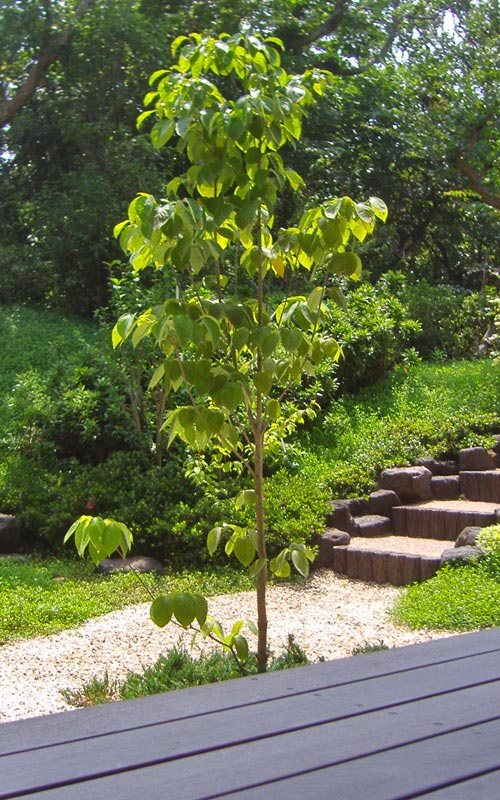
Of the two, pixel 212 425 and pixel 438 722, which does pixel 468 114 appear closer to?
pixel 212 425

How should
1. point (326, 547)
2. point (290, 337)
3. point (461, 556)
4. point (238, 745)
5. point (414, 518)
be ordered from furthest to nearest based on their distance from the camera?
1. point (414, 518)
2. point (326, 547)
3. point (461, 556)
4. point (290, 337)
5. point (238, 745)

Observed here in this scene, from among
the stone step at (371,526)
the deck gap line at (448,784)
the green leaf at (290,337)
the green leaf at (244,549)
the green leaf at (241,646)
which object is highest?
the green leaf at (290,337)

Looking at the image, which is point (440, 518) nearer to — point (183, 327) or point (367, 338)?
point (367, 338)

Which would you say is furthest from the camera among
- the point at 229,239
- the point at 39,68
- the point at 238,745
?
the point at 39,68

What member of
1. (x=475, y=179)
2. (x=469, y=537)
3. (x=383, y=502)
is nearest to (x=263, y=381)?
(x=469, y=537)

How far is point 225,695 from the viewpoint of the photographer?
88.8 inches

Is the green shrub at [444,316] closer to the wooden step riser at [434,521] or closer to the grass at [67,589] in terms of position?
the wooden step riser at [434,521]

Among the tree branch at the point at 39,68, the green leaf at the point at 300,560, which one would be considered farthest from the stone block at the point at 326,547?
the tree branch at the point at 39,68

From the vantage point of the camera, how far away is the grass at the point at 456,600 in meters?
5.21

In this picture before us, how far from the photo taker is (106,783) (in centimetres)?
166

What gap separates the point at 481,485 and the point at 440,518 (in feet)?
2.60

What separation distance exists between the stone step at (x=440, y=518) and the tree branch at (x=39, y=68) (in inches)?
334

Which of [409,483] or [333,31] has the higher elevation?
[333,31]

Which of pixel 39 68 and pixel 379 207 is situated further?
pixel 39 68
